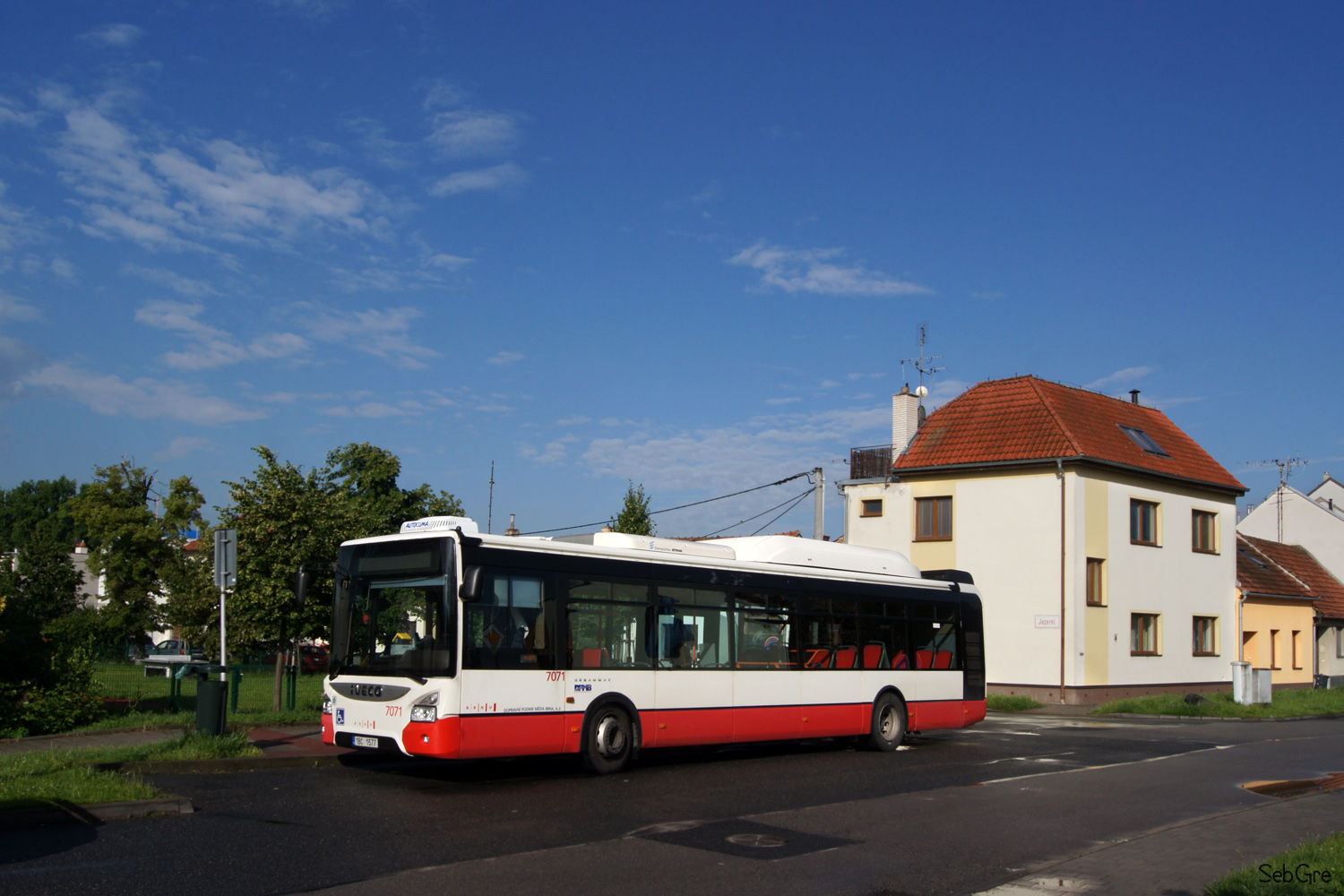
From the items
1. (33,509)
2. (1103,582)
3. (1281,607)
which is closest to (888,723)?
(1103,582)

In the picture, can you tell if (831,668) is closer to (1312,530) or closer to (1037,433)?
(1037,433)

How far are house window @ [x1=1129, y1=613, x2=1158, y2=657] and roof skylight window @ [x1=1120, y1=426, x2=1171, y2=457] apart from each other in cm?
540

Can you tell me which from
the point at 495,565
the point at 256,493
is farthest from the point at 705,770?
the point at 256,493

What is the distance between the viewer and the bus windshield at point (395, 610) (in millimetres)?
12125

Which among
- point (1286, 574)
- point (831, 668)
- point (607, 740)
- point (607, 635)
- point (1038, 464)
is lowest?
point (607, 740)

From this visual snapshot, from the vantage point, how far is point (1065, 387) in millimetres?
37438

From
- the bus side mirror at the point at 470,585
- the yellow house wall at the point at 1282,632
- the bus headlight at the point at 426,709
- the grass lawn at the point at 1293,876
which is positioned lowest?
the yellow house wall at the point at 1282,632

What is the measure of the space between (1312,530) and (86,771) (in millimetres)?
54391

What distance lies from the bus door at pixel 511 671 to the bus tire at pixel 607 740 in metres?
0.47

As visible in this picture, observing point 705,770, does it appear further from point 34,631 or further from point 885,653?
point 34,631

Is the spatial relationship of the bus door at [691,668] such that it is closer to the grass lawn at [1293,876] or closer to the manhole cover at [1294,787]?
the manhole cover at [1294,787]

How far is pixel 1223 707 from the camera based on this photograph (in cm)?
2872

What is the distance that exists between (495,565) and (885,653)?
298 inches

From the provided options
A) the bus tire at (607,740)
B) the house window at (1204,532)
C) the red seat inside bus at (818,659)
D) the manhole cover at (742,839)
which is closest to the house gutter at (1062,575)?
the house window at (1204,532)
